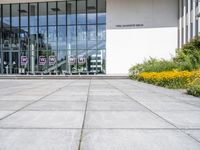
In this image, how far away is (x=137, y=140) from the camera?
4953 millimetres

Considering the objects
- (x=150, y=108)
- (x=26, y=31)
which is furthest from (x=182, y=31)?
(x=150, y=108)

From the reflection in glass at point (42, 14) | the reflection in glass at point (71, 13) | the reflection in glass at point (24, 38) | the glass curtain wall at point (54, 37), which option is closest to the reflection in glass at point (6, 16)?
the glass curtain wall at point (54, 37)

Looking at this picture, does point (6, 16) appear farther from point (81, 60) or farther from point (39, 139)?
point (39, 139)

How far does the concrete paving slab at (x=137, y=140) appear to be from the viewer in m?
4.59

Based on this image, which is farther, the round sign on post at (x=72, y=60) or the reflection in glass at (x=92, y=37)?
the round sign on post at (x=72, y=60)

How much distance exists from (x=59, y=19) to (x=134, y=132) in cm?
3276

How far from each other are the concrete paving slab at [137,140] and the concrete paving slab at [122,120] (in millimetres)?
476

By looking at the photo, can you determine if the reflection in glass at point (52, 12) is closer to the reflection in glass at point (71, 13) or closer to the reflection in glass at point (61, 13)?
the reflection in glass at point (61, 13)

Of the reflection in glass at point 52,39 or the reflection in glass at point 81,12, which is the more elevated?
the reflection in glass at point 81,12

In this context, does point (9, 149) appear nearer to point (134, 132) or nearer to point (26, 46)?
point (134, 132)

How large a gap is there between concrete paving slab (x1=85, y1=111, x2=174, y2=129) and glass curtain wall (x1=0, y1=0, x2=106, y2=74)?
27.8 meters

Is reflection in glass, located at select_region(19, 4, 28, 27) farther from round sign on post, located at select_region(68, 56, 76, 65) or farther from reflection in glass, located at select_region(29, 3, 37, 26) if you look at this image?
round sign on post, located at select_region(68, 56, 76, 65)

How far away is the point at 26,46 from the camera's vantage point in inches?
1487

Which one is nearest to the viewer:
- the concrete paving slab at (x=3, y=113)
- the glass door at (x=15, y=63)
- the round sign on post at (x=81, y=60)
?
the concrete paving slab at (x=3, y=113)
